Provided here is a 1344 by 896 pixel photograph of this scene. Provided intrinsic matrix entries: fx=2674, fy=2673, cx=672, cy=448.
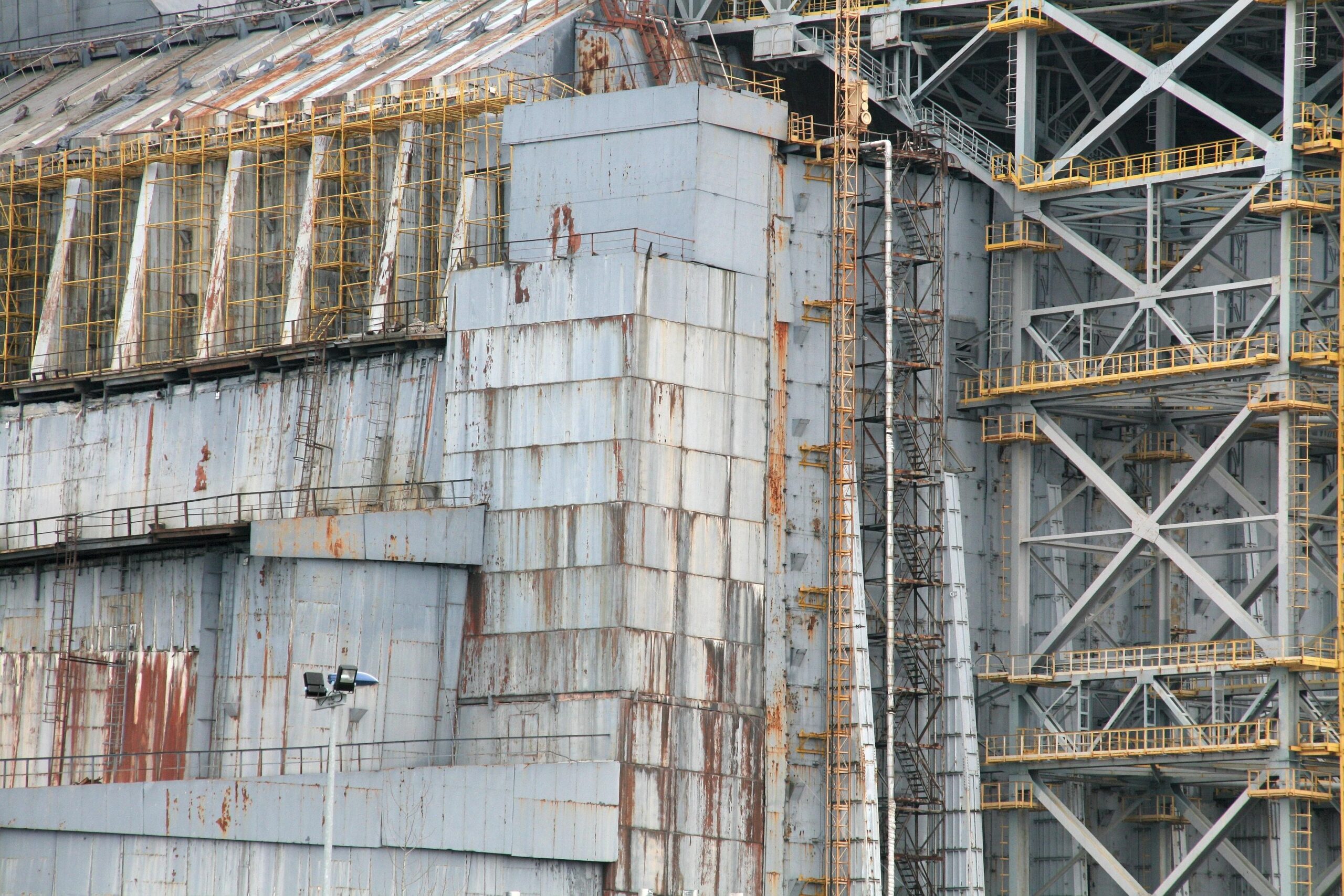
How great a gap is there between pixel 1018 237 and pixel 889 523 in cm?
1040

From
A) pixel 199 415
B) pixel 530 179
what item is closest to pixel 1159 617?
pixel 530 179

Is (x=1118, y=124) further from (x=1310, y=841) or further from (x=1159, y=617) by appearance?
(x=1310, y=841)

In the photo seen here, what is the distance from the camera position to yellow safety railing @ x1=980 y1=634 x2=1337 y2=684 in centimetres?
7119

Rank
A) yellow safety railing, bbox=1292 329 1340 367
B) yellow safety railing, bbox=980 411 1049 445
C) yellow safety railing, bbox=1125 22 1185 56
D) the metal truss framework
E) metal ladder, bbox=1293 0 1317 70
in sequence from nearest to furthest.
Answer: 1. yellow safety railing, bbox=1292 329 1340 367
2. the metal truss framework
3. metal ladder, bbox=1293 0 1317 70
4. yellow safety railing, bbox=980 411 1049 445
5. yellow safety railing, bbox=1125 22 1185 56

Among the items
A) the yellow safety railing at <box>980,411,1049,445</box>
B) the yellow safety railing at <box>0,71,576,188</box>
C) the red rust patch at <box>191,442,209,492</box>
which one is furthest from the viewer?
the red rust patch at <box>191,442,209,492</box>

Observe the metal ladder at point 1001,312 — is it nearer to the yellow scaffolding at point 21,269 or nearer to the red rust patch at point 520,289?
the red rust patch at point 520,289

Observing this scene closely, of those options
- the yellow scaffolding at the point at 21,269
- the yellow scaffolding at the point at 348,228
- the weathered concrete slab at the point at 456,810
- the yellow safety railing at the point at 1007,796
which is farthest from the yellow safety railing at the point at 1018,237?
the yellow scaffolding at the point at 21,269

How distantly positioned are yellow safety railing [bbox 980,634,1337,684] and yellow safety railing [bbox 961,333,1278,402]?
298 inches

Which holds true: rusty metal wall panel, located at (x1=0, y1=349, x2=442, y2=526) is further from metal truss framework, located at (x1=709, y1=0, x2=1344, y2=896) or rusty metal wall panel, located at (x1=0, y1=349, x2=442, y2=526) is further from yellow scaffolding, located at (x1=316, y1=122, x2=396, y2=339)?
metal truss framework, located at (x1=709, y1=0, x2=1344, y2=896)

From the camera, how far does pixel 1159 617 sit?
80.2 meters

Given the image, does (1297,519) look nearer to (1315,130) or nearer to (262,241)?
(1315,130)

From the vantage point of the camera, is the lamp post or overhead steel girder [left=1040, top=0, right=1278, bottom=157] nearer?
the lamp post

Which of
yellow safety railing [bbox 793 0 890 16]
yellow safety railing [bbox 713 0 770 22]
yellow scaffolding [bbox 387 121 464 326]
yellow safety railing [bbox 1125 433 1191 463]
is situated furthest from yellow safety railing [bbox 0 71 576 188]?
yellow safety railing [bbox 1125 433 1191 463]

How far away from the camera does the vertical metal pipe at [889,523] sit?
72.6m
